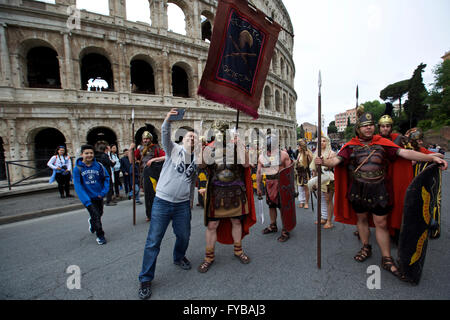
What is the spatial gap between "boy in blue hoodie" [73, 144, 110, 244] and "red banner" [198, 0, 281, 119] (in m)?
2.75

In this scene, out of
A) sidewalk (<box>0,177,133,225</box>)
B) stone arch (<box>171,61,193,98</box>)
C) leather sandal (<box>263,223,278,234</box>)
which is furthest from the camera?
stone arch (<box>171,61,193,98</box>)

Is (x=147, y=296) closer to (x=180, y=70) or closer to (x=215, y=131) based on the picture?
(x=215, y=131)

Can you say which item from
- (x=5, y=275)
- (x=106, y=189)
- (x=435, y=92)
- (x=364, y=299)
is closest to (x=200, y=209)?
(x=106, y=189)

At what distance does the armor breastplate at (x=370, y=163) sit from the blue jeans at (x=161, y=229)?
2407 millimetres

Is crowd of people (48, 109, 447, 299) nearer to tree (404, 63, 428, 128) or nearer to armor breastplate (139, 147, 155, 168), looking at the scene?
armor breastplate (139, 147, 155, 168)

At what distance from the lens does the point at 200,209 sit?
5.79m

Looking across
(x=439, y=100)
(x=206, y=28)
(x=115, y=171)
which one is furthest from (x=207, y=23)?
(x=439, y=100)

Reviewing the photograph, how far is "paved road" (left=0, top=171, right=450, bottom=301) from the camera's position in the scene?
2.19 m

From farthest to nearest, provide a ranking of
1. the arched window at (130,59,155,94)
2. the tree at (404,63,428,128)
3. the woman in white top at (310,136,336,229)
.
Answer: the tree at (404,63,428,128), the arched window at (130,59,155,94), the woman in white top at (310,136,336,229)

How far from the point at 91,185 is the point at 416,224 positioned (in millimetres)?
4971

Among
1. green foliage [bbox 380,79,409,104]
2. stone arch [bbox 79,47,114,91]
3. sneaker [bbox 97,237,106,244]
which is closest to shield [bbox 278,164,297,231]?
sneaker [bbox 97,237,106,244]

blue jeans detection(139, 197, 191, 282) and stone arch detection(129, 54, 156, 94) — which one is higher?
stone arch detection(129, 54, 156, 94)

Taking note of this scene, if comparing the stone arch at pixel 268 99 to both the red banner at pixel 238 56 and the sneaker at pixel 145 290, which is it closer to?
the red banner at pixel 238 56

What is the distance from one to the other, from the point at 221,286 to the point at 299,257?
1315 millimetres
